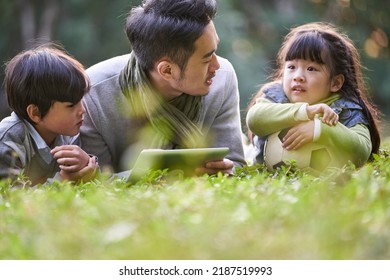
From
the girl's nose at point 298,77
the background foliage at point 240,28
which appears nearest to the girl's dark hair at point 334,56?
the girl's nose at point 298,77

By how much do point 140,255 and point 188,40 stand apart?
2.48 metres

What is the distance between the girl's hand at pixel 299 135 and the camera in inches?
169

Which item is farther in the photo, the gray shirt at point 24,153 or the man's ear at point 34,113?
the man's ear at point 34,113

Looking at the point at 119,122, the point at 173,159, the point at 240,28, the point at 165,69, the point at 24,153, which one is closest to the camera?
the point at 173,159

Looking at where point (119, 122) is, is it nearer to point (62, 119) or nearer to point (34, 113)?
point (62, 119)

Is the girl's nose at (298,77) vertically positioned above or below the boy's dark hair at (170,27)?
below

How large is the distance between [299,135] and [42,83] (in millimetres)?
1424

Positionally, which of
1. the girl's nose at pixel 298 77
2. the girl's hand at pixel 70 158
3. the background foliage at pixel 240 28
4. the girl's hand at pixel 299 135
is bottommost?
the background foliage at pixel 240 28

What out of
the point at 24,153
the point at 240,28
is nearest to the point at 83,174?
the point at 24,153

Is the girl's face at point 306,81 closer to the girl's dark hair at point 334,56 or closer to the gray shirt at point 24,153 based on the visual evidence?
the girl's dark hair at point 334,56

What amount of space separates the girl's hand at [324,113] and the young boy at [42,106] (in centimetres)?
118

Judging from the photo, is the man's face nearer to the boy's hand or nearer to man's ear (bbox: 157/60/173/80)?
man's ear (bbox: 157/60/173/80)

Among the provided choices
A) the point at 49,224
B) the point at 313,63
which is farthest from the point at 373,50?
the point at 49,224

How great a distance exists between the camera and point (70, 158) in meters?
4.26
